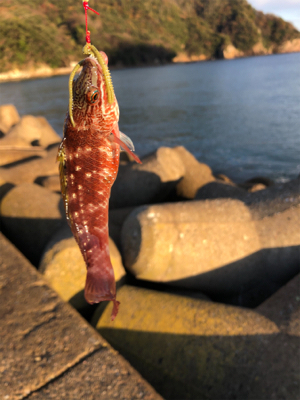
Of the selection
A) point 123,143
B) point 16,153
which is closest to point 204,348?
point 123,143

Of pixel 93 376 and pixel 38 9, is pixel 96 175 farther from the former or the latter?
pixel 38 9

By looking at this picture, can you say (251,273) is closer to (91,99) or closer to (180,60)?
(91,99)

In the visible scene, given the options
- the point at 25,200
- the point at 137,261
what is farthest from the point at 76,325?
the point at 25,200

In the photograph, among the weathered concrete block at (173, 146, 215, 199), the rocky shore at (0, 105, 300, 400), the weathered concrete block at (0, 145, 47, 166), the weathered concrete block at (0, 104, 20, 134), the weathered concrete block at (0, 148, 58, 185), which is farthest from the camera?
the weathered concrete block at (0, 104, 20, 134)

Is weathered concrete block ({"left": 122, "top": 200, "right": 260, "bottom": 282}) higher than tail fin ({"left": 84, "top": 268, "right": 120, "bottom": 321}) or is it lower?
lower

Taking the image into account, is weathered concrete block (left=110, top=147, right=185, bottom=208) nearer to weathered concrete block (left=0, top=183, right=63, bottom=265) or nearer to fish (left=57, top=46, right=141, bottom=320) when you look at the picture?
weathered concrete block (left=0, top=183, right=63, bottom=265)

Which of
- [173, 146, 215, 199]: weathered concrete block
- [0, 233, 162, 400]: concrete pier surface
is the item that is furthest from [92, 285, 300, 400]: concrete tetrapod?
[173, 146, 215, 199]: weathered concrete block

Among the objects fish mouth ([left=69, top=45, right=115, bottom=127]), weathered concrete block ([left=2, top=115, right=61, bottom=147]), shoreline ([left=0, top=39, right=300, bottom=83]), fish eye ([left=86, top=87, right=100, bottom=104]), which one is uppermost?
shoreline ([left=0, top=39, right=300, bottom=83])
